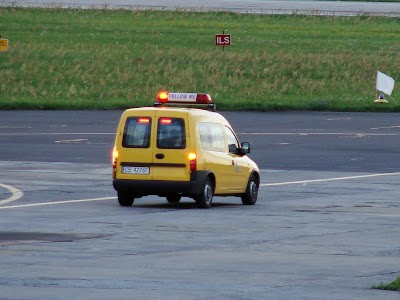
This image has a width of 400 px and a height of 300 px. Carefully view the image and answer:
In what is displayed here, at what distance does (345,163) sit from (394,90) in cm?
2325

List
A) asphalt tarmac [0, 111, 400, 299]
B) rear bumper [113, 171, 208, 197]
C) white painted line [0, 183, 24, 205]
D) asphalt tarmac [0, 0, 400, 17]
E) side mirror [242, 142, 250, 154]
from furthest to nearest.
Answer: asphalt tarmac [0, 0, 400, 17] → side mirror [242, 142, 250, 154] → white painted line [0, 183, 24, 205] → rear bumper [113, 171, 208, 197] → asphalt tarmac [0, 111, 400, 299]

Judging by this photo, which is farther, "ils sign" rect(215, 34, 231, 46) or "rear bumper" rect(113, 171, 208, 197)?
"ils sign" rect(215, 34, 231, 46)

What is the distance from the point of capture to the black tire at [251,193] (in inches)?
985

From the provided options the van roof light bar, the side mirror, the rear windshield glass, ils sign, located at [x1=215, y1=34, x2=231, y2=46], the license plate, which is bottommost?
ils sign, located at [x1=215, y1=34, x2=231, y2=46]

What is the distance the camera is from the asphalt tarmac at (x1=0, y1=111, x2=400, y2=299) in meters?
13.8

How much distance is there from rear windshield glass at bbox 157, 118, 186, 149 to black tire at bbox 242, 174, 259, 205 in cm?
192

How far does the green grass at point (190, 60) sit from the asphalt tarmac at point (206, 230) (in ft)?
46.3

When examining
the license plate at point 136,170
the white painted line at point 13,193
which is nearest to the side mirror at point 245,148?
the license plate at point 136,170

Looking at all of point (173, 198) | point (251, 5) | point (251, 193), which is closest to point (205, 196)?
point (173, 198)

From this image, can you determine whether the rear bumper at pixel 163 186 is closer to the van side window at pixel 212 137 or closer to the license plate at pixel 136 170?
the license plate at pixel 136 170

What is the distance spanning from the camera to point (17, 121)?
44719 millimetres

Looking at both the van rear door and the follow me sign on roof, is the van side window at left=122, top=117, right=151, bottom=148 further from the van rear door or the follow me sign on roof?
the follow me sign on roof

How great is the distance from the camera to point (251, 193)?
25125 mm

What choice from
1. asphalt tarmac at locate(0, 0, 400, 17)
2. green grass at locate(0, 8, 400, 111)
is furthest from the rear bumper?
asphalt tarmac at locate(0, 0, 400, 17)
